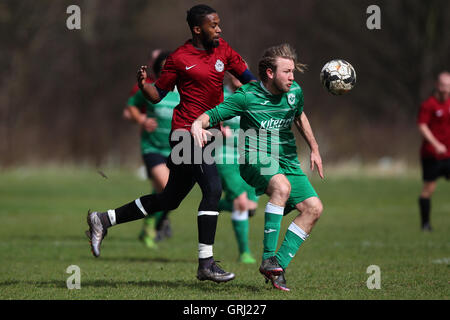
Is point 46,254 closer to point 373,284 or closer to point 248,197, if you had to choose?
point 248,197

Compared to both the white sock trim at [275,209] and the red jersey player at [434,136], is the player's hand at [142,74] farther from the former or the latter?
the red jersey player at [434,136]

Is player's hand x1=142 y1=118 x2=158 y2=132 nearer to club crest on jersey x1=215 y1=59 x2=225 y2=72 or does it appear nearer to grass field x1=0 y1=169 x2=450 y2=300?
grass field x1=0 y1=169 x2=450 y2=300

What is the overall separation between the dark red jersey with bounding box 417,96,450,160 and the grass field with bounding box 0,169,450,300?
4.16 ft

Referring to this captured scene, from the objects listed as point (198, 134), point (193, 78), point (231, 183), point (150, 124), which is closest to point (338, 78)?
point (193, 78)

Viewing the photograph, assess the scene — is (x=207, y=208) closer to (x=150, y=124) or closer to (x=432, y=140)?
(x=150, y=124)

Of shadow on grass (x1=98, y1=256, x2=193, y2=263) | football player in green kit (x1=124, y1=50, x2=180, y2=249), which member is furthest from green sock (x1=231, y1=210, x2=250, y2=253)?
football player in green kit (x1=124, y1=50, x2=180, y2=249)

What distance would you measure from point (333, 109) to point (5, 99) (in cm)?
1423

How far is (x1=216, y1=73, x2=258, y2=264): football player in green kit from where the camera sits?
880 centimetres

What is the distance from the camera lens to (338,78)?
20.5 ft

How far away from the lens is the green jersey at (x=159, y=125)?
31.9 ft

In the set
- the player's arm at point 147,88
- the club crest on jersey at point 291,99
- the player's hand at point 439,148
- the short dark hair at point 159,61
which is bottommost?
the player's hand at point 439,148

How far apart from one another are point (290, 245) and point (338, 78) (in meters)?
1.46

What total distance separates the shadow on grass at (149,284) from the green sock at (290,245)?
317mm

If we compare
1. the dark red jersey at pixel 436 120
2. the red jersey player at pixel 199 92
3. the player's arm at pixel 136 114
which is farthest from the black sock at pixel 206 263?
the dark red jersey at pixel 436 120
